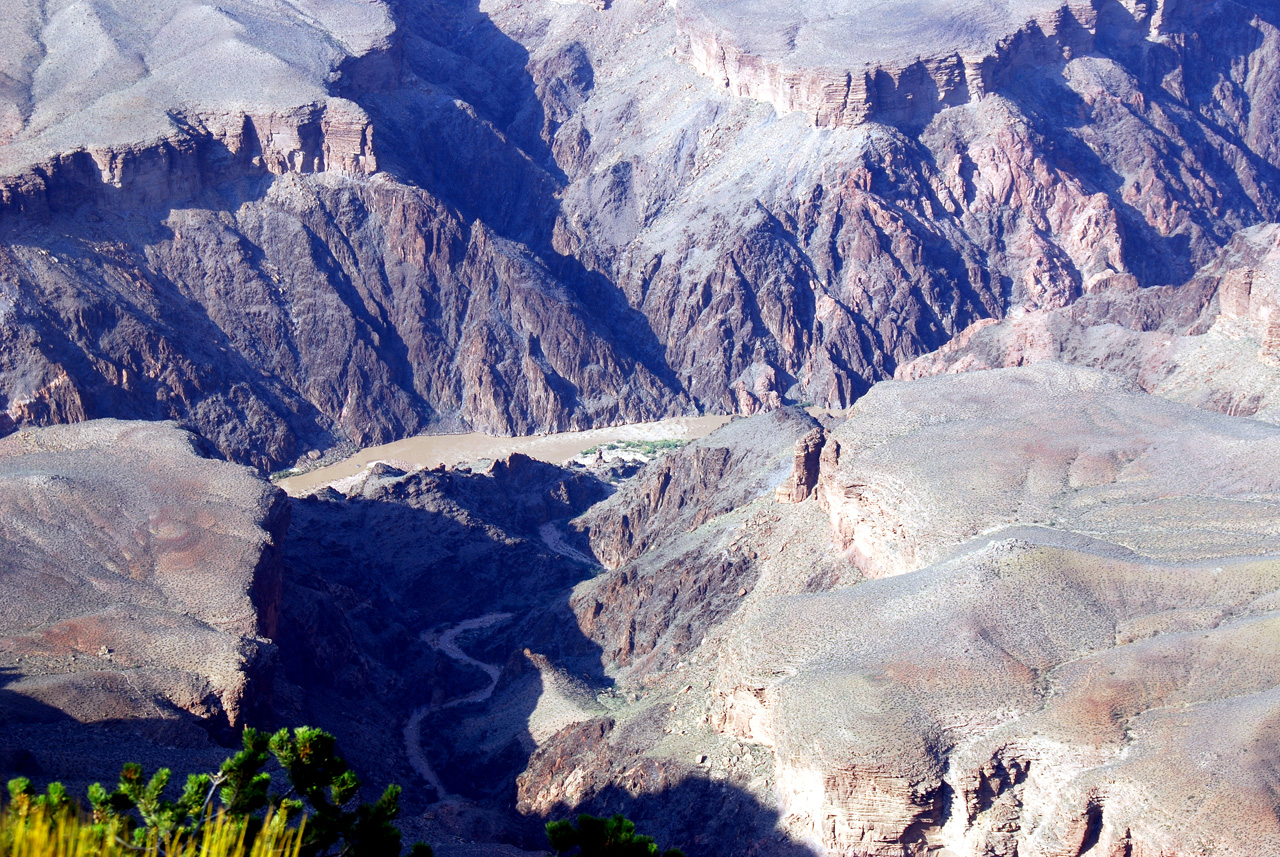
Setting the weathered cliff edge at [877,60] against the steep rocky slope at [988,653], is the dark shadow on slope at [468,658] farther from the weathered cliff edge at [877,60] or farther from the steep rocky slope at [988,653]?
the weathered cliff edge at [877,60]

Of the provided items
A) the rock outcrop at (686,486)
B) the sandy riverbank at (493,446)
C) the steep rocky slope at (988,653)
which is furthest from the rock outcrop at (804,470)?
the sandy riverbank at (493,446)

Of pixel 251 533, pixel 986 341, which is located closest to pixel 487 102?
pixel 986 341

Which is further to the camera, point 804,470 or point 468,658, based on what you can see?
point 468,658

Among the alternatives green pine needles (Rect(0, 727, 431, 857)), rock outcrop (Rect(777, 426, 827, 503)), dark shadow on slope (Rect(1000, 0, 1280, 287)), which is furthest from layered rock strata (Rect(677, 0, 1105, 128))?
green pine needles (Rect(0, 727, 431, 857))

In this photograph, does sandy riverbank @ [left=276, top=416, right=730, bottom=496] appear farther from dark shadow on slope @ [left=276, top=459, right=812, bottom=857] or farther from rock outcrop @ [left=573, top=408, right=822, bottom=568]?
rock outcrop @ [left=573, top=408, right=822, bottom=568]

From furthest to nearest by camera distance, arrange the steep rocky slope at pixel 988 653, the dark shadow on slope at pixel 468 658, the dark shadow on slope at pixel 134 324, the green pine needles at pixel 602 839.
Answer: the dark shadow on slope at pixel 134 324, the dark shadow on slope at pixel 468 658, the steep rocky slope at pixel 988 653, the green pine needles at pixel 602 839

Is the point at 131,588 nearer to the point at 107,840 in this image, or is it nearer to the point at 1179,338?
the point at 107,840

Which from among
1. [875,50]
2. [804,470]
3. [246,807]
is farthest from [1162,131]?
[246,807]
